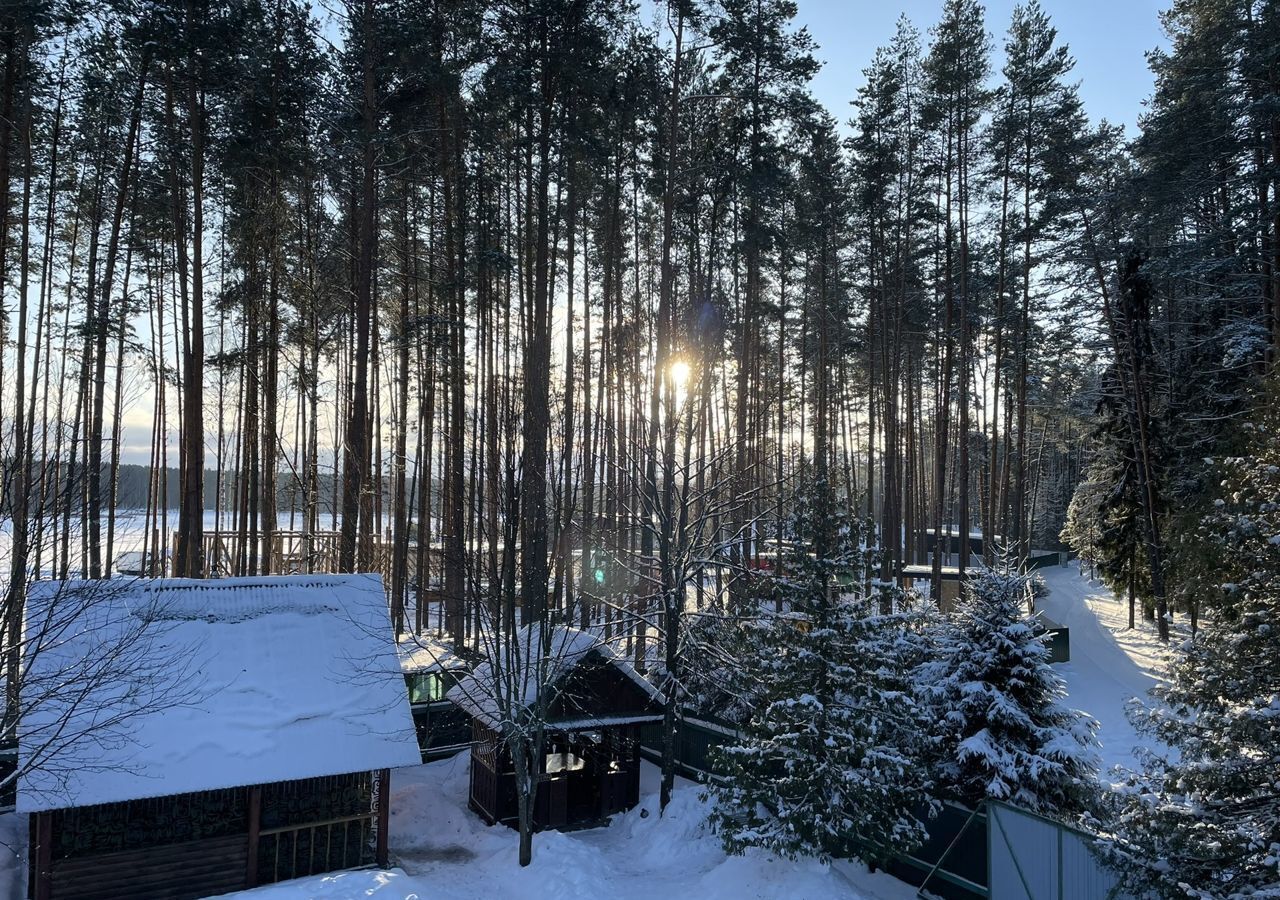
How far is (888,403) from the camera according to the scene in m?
23.4

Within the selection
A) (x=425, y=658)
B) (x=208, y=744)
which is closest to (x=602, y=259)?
(x=425, y=658)

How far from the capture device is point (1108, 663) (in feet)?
66.0

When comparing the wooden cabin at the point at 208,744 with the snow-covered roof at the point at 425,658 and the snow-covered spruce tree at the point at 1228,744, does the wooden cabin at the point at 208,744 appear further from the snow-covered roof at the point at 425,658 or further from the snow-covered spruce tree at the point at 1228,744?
the snow-covered spruce tree at the point at 1228,744

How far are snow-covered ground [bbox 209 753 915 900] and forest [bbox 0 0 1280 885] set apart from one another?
3.07 m

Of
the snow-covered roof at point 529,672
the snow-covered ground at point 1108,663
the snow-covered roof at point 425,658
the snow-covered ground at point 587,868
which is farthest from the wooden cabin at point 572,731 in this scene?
the snow-covered ground at point 1108,663

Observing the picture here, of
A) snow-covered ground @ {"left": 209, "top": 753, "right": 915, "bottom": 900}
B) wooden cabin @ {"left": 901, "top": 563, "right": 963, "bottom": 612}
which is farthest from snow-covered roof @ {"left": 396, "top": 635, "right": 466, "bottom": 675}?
wooden cabin @ {"left": 901, "top": 563, "right": 963, "bottom": 612}

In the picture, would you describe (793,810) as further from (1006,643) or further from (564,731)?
(564,731)

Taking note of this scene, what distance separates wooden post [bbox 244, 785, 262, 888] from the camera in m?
10.4

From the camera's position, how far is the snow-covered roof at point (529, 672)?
37.7 feet

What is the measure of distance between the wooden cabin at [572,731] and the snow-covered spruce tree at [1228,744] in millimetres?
7812

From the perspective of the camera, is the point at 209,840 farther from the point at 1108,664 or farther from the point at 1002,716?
the point at 1108,664

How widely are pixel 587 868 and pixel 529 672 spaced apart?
316 centimetres

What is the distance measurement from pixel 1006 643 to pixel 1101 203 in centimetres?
1509

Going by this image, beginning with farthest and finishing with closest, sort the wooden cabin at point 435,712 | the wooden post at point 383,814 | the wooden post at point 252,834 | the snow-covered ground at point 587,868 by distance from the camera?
the wooden cabin at point 435,712
the wooden post at point 383,814
the wooden post at point 252,834
the snow-covered ground at point 587,868
